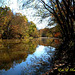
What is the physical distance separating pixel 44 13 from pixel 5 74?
23.7 ft

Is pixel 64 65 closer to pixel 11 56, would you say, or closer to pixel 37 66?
pixel 37 66

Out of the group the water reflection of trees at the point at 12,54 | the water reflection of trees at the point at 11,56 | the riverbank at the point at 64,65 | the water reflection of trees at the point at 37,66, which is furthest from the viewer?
the water reflection of trees at the point at 12,54

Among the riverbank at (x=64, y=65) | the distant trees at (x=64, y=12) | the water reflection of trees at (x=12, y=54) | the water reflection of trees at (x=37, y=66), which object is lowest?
the water reflection of trees at (x=37, y=66)

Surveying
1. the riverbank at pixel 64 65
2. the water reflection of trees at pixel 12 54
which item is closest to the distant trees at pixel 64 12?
the riverbank at pixel 64 65

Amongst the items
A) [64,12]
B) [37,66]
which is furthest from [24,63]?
[64,12]

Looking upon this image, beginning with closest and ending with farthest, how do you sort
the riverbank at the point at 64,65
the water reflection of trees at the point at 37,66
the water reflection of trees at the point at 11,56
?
the riverbank at the point at 64,65
the water reflection of trees at the point at 37,66
the water reflection of trees at the point at 11,56

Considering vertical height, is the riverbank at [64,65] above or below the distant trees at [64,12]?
below

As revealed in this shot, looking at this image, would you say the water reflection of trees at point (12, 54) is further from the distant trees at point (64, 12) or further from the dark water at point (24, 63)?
the distant trees at point (64, 12)

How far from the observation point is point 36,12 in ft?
28.0

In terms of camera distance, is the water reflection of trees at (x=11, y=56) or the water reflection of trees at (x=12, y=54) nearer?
the water reflection of trees at (x=11, y=56)

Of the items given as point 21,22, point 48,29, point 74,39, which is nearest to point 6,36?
point 21,22

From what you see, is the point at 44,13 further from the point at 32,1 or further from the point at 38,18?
the point at 32,1

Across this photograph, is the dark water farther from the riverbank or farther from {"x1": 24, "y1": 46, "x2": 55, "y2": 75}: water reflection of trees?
the riverbank

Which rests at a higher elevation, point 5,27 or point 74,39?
point 5,27
